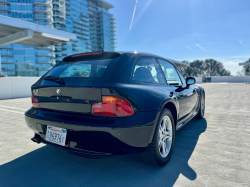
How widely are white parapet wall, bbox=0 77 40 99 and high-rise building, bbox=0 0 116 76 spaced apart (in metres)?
54.9

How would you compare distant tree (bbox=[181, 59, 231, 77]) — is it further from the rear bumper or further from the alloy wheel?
the rear bumper

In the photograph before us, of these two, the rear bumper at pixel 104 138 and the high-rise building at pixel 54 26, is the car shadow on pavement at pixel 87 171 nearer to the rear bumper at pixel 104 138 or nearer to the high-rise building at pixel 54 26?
the rear bumper at pixel 104 138

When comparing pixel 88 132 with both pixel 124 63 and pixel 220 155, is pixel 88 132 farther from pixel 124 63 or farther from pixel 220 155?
pixel 220 155

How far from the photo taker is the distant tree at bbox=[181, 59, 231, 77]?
291 feet

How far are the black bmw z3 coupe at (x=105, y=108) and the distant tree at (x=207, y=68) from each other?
294ft

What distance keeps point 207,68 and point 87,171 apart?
98239 mm

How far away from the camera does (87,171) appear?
2.21m

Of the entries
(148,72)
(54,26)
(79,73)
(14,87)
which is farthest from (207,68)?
(79,73)

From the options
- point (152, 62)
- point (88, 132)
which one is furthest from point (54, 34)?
point (88, 132)

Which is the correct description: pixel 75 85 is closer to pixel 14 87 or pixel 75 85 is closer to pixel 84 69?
pixel 84 69

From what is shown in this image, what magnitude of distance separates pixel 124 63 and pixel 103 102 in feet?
1.91

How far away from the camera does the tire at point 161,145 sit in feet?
7.08

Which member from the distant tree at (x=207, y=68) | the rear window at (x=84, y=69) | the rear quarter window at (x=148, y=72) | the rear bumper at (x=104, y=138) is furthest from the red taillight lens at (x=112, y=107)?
the distant tree at (x=207, y=68)

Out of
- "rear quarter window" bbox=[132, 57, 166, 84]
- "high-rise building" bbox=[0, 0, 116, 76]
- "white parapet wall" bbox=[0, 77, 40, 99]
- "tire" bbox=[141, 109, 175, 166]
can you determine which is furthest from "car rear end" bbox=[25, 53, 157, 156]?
"high-rise building" bbox=[0, 0, 116, 76]
